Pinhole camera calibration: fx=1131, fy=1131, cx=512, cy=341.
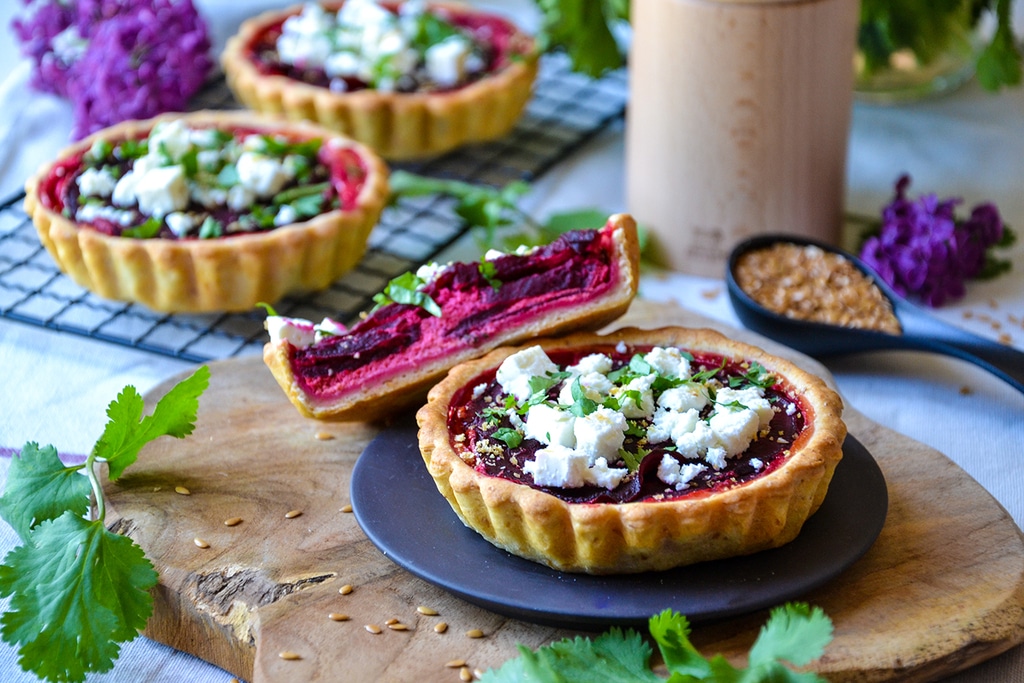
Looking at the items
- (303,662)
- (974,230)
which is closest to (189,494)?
(303,662)

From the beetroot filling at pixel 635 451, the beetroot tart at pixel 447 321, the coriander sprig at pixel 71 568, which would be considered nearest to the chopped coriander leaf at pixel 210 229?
the beetroot tart at pixel 447 321

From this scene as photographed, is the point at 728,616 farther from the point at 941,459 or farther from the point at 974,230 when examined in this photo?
the point at 974,230

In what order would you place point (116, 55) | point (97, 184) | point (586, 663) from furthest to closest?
point (116, 55) → point (97, 184) → point (586, 663)

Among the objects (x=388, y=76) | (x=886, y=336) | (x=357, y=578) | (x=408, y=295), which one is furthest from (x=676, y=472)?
(x=388, y=76)

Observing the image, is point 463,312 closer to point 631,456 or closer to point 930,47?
point 631,456

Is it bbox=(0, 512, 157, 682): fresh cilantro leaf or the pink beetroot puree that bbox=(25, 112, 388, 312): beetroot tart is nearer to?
the pink beetroot puree

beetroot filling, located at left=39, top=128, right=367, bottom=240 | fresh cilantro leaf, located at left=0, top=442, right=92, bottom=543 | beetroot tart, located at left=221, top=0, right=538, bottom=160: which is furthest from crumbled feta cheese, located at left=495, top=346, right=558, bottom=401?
beetroot tart, located at left=221, top=0, right=538, bottom=160
